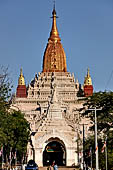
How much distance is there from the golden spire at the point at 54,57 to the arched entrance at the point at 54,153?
35202mm

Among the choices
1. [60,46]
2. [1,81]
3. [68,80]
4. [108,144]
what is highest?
[60,46]

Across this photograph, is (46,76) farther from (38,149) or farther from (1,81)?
(1,81)

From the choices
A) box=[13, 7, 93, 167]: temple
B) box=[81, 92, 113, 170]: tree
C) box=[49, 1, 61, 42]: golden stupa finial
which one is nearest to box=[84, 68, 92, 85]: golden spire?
box=[13, 7, 93, 167]: temple

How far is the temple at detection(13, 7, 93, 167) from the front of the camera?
226ft

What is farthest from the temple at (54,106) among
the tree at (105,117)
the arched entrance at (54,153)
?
the tree at (105,117)

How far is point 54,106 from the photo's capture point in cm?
7794

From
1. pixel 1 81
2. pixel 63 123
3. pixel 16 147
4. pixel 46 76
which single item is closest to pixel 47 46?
pixel 46 76

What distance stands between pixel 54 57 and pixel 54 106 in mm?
34538

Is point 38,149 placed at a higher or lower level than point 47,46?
lower

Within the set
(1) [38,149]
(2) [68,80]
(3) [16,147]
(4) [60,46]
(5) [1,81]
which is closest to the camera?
(5) [1,81]

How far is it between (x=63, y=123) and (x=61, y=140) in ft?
10.7

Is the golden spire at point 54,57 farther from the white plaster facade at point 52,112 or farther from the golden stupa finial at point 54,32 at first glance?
the white plaster facade at point 52,112

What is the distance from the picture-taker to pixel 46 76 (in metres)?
107

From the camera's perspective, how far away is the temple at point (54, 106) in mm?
68750
